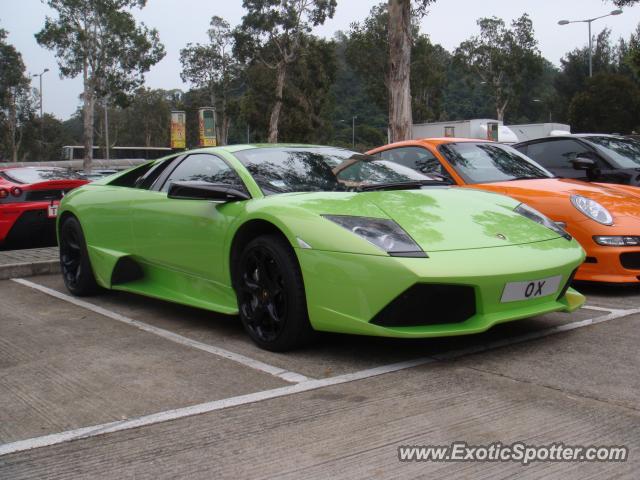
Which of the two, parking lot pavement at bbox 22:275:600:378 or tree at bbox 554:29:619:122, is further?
tree at bbox 554:29:619:122

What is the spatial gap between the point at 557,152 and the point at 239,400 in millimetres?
5350

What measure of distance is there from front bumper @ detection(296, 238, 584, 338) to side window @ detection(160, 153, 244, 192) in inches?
40.2

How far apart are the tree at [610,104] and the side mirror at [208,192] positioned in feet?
155

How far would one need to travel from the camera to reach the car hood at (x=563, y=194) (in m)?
5.34

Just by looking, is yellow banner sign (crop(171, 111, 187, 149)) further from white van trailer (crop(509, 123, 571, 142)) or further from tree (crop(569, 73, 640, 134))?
tree (crop(569, 73, 640, 134))

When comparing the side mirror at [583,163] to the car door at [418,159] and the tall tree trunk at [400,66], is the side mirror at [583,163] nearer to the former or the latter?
the car door at [418,159]

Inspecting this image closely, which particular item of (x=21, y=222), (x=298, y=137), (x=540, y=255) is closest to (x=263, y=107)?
(x=298, y=137)

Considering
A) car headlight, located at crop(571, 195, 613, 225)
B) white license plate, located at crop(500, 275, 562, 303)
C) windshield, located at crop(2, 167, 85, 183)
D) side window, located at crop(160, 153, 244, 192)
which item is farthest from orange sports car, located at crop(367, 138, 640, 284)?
windshield, located at crop(2, 167, 85, 183)

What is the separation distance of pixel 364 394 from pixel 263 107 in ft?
147

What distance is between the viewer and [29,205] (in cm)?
775

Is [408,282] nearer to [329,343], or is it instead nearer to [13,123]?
[329,343]

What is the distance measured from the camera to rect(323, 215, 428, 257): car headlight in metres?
3.34

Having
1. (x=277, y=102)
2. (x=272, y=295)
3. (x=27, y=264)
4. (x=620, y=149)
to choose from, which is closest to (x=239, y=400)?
(x=272, y=295)

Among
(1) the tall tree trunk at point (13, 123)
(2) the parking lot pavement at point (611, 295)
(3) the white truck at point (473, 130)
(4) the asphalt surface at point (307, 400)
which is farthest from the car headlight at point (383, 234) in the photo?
(1) the tall tree trunk at point (13, 123)
